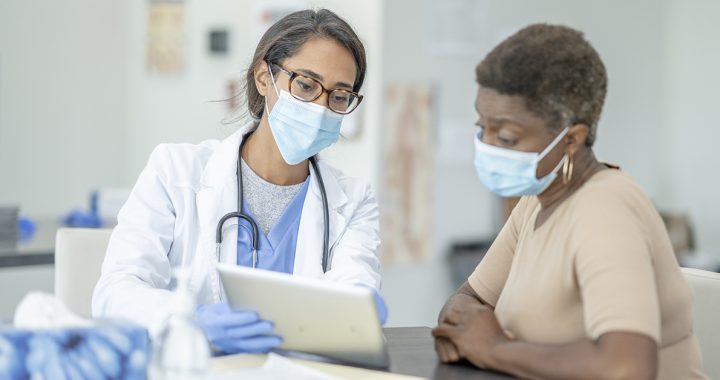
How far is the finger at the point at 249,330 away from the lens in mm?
1391

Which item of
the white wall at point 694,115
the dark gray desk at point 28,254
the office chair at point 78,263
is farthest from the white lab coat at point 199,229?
the white wall at point 694,115

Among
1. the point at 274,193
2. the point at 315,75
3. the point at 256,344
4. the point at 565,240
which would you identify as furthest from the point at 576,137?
the point at 274,193

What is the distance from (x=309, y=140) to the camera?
6.39 feet

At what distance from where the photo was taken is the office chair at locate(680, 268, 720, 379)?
166cm

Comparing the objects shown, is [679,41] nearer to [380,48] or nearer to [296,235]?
[380,48]

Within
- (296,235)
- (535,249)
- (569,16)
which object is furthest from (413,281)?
(535,249)

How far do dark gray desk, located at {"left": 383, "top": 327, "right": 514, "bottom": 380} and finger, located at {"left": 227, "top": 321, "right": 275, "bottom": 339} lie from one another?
198mm

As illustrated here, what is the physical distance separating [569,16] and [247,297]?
10.9 feet

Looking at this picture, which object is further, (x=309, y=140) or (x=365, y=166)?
(x=365, y=166)

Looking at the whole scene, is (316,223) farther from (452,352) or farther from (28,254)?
(28,254)

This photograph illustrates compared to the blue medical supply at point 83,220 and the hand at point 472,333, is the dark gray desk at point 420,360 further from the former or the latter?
the blue medical supply at point 83,220

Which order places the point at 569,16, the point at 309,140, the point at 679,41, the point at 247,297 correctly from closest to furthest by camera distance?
the point at 247,297
the point at 309,140
the point at 569,16
the point at 679,41

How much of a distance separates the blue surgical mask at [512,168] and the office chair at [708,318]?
43 centimetres

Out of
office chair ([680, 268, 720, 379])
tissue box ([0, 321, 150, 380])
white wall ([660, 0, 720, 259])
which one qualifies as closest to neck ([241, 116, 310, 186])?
office chair ([680, 268, 720, 379])
